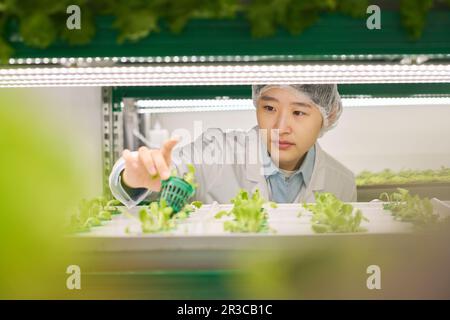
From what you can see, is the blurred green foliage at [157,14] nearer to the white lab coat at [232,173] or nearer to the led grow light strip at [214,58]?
the led grow light strip at [214,58]

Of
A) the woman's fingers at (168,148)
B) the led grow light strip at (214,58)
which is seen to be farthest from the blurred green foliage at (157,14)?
the woman's fingers at (168,148)

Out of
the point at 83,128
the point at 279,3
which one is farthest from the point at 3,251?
the point at 279,3

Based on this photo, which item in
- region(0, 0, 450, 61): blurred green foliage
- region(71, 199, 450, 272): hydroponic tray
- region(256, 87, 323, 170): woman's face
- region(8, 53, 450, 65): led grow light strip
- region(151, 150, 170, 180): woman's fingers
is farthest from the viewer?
region(256, 87, 323, 170): woman's face

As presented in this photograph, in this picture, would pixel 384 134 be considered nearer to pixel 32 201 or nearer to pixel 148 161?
pixel 148 161

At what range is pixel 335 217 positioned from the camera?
192cm

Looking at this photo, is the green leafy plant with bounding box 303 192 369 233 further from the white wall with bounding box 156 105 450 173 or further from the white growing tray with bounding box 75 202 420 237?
the white wall with bounding box 156 105 450 173

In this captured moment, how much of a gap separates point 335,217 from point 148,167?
0.73 metres

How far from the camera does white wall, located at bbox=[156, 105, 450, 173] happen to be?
210cm

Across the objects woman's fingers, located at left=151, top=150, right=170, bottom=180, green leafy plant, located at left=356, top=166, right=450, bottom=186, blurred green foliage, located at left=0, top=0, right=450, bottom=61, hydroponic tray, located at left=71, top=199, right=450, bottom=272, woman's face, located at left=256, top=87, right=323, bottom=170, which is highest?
blurred green foliage, located at left=0, top=0, right=450, bottom=61

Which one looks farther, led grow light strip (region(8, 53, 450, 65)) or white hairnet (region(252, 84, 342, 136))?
white hairnet (region(252, 84, 342, 136))

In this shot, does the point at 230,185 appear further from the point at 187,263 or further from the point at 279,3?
the point at 279,3

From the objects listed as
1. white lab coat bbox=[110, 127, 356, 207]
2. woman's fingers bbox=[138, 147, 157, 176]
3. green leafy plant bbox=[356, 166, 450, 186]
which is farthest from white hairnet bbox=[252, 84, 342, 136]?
woman's fingers bbox=[138, 147, 157, 176]

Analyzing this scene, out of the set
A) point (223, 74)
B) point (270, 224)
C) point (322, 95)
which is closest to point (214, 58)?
point (223, 74)

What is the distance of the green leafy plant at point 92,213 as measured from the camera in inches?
76.6
